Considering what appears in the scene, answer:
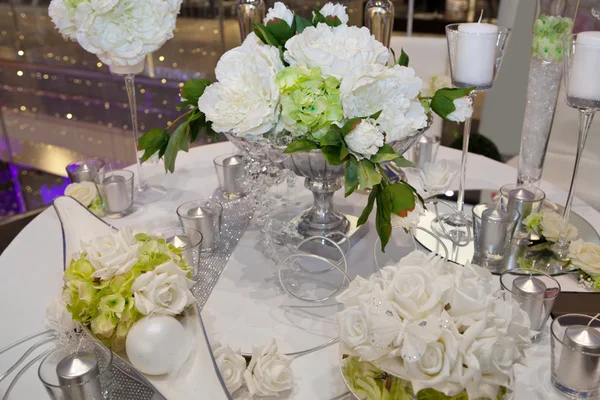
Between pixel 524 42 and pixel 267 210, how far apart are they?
2.33 metres

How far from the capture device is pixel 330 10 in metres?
1.03

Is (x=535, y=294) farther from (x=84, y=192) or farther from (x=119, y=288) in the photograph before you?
(x=84, y=192)

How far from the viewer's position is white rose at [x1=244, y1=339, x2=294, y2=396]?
2.31ft

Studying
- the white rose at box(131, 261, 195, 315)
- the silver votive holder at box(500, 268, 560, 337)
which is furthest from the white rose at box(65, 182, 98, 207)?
the silver votive holder at box(500, 268, 560, 337)

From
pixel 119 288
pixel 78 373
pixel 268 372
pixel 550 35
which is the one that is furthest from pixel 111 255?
pixel 550 35

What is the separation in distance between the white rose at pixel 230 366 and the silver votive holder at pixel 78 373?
0.14 m

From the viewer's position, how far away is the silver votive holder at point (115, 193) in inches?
47.2

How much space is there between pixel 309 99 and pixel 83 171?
2.29ft

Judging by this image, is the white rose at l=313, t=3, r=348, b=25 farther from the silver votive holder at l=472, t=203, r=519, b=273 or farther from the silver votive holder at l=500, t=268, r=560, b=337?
the silver votive holder at l=500, t=268, r=560, b=337

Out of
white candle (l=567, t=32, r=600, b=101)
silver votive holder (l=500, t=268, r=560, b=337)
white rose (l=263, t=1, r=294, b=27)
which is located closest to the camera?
silver votive holder (l=500, t=268, r=560, b=337)

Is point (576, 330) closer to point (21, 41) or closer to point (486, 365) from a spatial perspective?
point (486, 365)

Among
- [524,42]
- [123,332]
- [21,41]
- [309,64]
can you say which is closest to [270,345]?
[123,332]

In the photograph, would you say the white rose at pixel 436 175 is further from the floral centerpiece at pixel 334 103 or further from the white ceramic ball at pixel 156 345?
the white ceramic ball at pixel 156 345

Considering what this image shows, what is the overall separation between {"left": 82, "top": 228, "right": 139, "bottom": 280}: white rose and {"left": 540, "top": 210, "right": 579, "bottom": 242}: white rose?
0.77 metres
